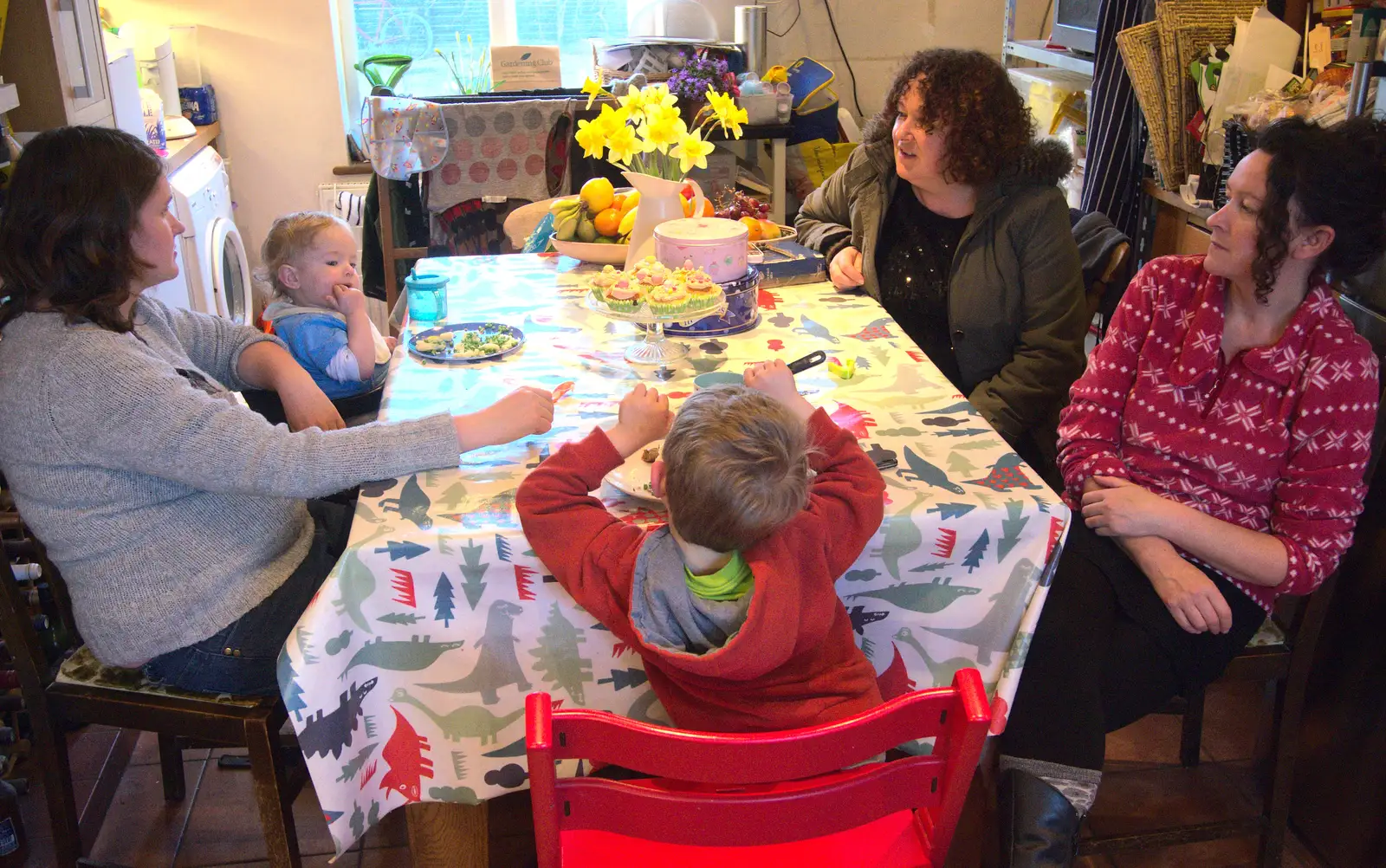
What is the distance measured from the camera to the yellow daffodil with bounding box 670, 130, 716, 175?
77.0 inches

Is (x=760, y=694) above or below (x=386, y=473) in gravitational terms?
below

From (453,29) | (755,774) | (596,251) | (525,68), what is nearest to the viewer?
(755,774)

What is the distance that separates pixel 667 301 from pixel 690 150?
0.40 m

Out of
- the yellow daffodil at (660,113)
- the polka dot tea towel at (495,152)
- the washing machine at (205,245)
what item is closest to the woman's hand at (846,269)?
the yellow daffodil at (660,113)

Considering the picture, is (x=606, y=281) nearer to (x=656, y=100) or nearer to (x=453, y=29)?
(x=656, y=100)

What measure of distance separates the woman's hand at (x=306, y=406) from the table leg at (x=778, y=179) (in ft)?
8.02

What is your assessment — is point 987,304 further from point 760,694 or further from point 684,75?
point 684,75

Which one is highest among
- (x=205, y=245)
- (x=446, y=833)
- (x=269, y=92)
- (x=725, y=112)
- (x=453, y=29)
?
(x=453, y=29)

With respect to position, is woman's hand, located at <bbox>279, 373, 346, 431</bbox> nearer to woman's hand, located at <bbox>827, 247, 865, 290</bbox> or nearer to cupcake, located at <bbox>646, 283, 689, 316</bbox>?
cupcake, located at <bbox>646, 283, 689, 316</bbox>

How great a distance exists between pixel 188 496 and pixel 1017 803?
1090 millimetres

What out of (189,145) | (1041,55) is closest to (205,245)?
(189,145)

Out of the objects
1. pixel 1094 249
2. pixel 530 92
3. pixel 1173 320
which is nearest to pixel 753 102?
pixel 530 92

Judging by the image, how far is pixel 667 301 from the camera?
67.4 inches

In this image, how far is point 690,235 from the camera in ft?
6.15
